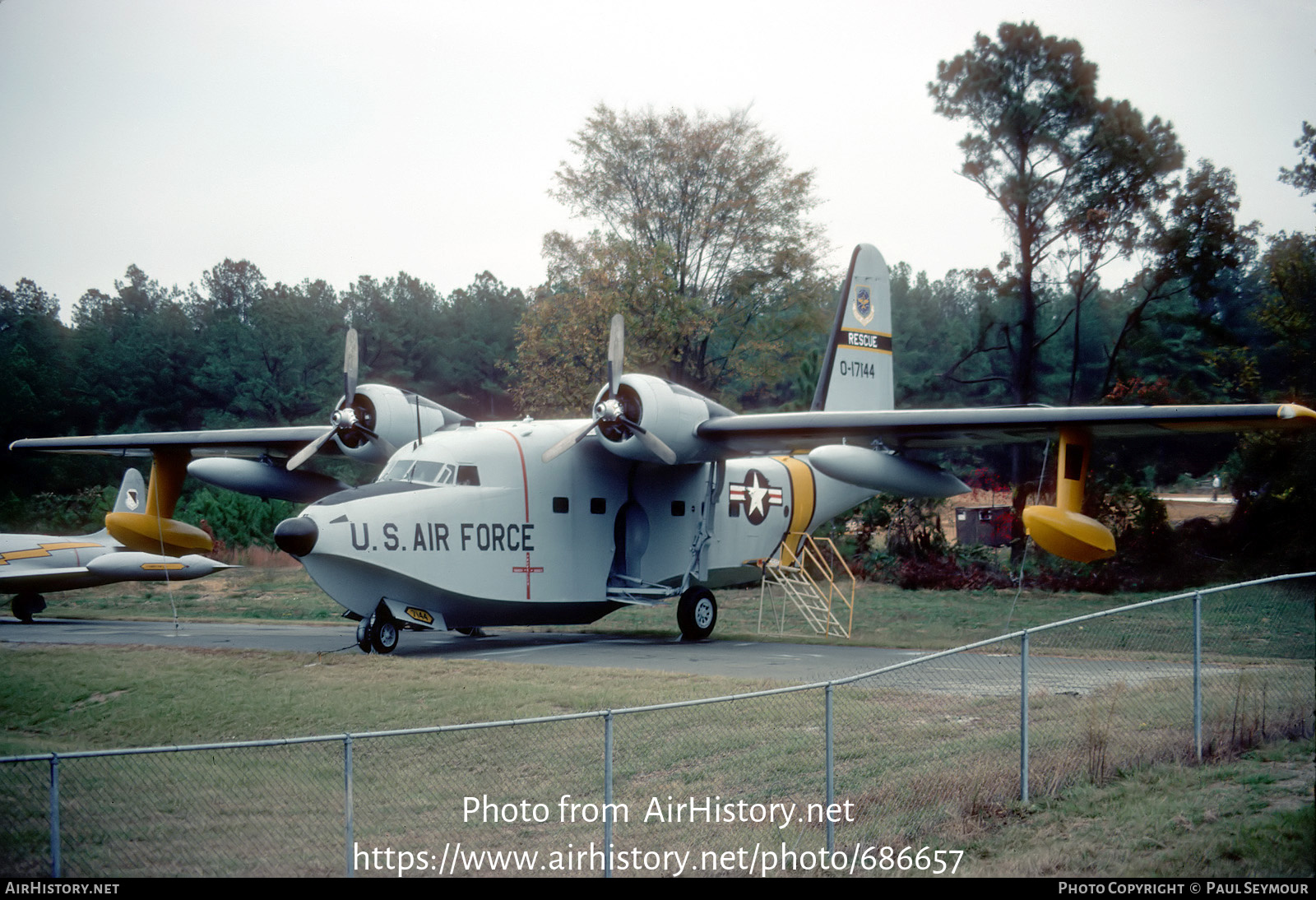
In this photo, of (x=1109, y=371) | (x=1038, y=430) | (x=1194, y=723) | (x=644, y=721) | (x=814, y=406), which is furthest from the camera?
(x=1109, y=371)

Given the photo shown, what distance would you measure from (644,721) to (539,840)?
3.23m

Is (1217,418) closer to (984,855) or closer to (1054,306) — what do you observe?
(984,855)

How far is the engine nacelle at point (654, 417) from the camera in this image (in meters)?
17.5

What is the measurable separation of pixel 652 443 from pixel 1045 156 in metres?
18.1

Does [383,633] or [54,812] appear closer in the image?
[54,812]

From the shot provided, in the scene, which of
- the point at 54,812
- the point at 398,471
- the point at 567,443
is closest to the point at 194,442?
the point at 398,471

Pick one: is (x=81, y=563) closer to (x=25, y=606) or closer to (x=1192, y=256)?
(x=25, y=606)

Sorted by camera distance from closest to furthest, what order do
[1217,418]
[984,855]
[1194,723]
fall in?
[984,855] → [1194,723] → [1217,418]

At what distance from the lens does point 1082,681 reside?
9.20 m

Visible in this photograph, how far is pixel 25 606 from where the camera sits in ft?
74.7

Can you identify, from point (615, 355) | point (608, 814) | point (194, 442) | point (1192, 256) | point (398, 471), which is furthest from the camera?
point (1192, 256)

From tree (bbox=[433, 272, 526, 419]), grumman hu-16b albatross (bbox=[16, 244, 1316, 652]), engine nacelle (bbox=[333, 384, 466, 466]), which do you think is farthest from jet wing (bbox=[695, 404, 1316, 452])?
tree (bbox=[433, 272, 526, 419])

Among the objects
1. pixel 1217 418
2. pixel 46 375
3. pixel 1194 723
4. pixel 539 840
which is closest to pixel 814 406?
pixel 1217 418

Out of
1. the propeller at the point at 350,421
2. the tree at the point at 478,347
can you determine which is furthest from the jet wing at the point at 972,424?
the tree at the point at 478,347
